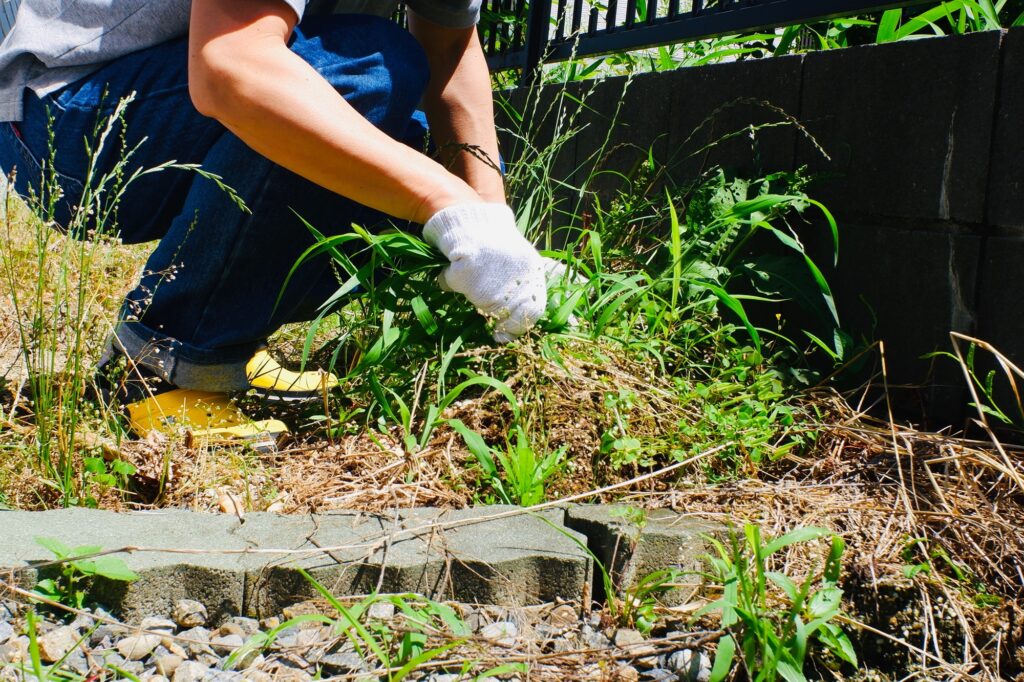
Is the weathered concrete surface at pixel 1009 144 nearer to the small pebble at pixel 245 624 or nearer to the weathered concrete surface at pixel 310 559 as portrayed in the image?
the weathered concrete surface at pixel 310 559

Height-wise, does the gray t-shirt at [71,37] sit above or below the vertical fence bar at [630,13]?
below

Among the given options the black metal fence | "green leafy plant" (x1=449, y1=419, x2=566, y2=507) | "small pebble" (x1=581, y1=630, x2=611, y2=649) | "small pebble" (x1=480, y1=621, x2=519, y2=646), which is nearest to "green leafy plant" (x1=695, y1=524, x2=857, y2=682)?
"small pebble" (x1=581, y1=630, x2=611, y2=649)

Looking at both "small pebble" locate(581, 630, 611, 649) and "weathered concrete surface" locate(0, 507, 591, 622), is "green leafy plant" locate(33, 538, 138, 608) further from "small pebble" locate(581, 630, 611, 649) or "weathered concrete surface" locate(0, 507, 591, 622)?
"small pebble" locate(581, 630, 611, 649)

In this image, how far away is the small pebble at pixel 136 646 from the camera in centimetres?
114

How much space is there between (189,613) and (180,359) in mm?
810

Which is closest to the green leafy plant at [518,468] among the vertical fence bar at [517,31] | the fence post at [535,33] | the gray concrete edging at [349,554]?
the gray concrete edging at [349,554]

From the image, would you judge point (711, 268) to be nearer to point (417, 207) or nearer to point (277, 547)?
point (417, 207)

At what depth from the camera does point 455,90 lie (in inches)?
88.7

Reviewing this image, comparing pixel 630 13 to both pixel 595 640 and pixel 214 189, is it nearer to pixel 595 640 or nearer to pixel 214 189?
pixel 214 189

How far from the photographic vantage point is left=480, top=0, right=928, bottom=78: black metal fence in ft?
7.23

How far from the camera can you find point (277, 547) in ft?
4.23

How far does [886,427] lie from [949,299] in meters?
0.27

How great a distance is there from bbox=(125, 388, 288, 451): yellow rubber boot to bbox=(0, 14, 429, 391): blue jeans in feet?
0.10

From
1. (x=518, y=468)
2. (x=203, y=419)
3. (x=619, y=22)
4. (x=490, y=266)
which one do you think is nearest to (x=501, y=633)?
(x=518, y=468)
